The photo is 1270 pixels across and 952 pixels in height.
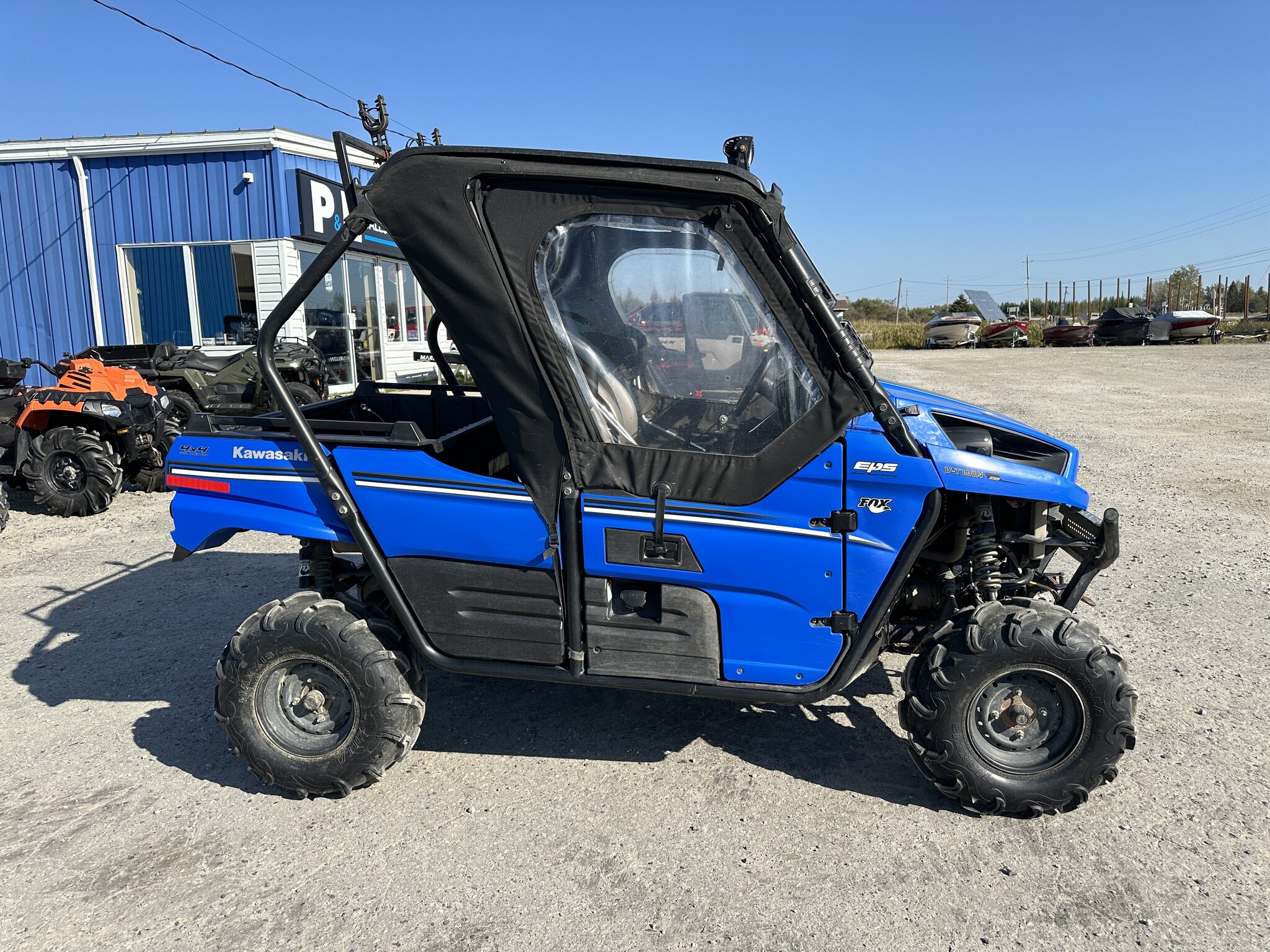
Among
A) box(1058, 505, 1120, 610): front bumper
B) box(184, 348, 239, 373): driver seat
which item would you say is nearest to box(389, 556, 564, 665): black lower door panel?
box(1058, 505, 1120, 610): front bumper

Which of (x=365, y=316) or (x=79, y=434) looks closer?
(x=79, y=434)

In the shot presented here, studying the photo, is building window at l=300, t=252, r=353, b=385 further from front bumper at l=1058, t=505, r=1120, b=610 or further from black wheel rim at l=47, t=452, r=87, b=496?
front bumper at l=1058, t=505, r=1120, b=610

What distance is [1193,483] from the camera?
348 inches

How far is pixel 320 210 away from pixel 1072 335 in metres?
28.5

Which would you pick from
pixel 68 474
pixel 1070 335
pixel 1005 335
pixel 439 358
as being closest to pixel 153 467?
pixel 68 474

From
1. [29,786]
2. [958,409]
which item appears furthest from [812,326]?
[29,786]

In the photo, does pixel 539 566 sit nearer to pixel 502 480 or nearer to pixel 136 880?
pixel 502 480

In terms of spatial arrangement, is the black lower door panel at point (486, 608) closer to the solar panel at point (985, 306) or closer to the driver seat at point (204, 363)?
the driver seat at point (204, 363)

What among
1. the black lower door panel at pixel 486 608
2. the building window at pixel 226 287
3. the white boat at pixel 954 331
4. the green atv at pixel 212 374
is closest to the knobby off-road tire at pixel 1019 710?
the black lower door panel at pixel 486 608

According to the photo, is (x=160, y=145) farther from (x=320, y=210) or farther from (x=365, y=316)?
(x=365, y=316)

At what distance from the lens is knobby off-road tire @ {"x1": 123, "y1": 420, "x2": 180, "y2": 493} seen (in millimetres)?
9102

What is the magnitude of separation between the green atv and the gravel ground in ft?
18.6

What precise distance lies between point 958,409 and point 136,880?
12.5 ft

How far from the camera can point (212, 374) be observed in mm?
11000
